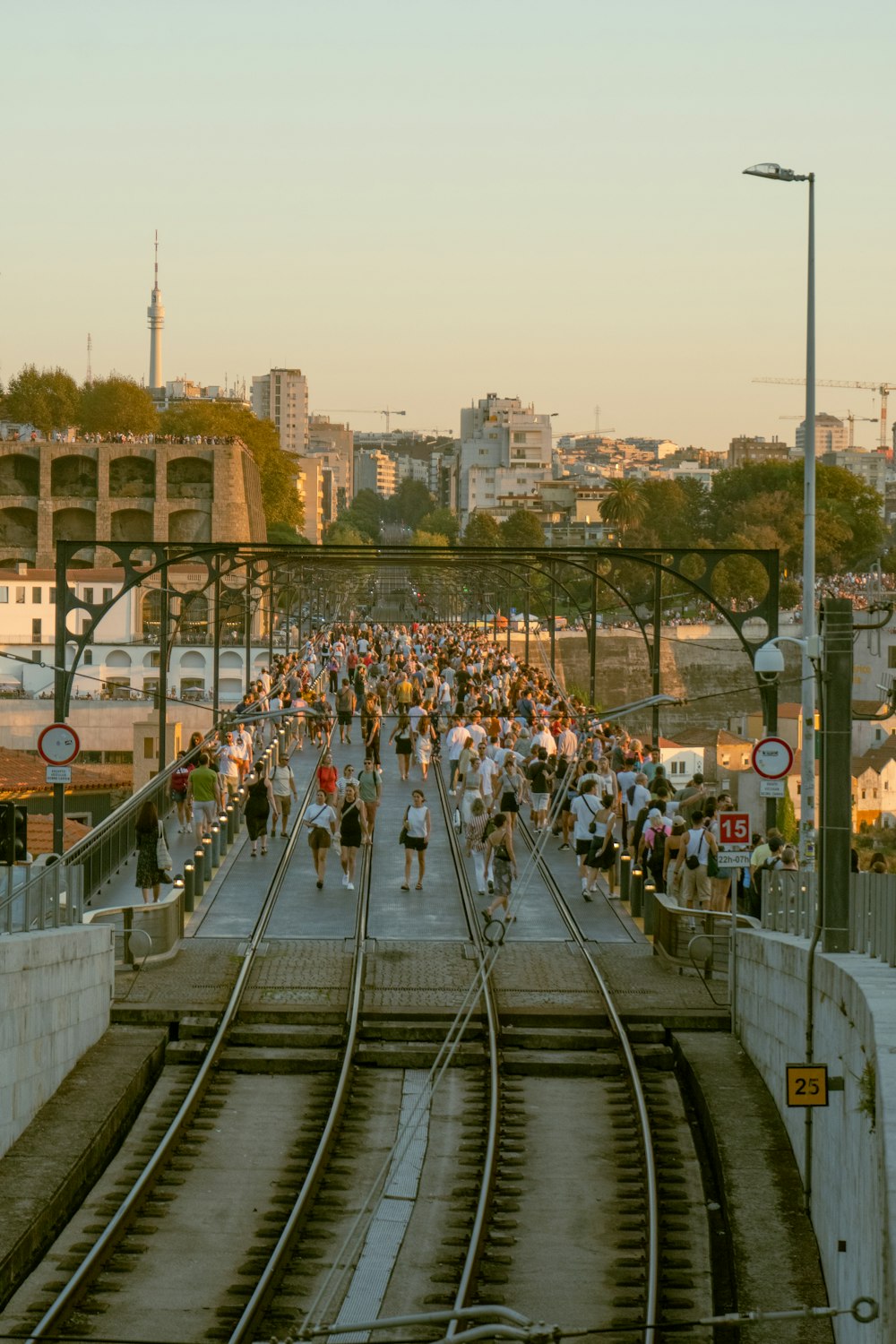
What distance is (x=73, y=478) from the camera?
402ft

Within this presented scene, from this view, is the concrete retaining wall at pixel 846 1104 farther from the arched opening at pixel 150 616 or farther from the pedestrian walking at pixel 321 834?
the arched opening at pixel 150 616

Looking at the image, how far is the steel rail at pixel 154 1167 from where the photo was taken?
11164 mm

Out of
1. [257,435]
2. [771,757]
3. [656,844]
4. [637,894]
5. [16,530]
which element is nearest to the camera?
[771,757]

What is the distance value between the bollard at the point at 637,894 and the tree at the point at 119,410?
123996mm

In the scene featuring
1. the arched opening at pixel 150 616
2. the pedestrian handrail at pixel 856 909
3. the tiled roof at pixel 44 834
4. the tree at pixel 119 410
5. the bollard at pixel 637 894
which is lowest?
the tiled roof at pixel 44 834

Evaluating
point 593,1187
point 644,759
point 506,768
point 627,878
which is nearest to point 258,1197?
point 593,1187

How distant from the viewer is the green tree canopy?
147 m

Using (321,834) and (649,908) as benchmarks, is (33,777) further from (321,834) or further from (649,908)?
(649,908)

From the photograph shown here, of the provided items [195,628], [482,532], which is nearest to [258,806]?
[195,628]

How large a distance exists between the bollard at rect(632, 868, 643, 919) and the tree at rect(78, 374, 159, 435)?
12400 cm

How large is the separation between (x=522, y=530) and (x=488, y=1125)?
488 ft

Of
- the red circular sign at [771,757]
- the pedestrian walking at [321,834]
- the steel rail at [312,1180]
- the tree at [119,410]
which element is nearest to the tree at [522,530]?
the tree at [119,410]

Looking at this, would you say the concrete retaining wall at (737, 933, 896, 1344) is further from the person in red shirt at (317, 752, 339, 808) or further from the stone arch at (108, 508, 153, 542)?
the stone arch at (108, 508, 153, 542)

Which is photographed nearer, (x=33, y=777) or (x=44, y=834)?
(x=44, y=834)
